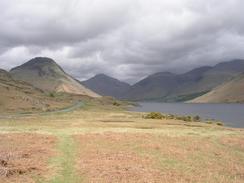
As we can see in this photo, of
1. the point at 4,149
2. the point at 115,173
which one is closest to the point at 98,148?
the point at 4,149

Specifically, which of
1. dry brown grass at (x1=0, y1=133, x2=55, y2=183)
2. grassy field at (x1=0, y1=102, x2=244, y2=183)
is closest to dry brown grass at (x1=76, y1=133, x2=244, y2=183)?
grassy field at (x1=0, y1=102, x2=244, y2=183)

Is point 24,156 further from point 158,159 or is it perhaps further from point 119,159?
point 158,159

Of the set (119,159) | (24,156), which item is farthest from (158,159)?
(24,156)

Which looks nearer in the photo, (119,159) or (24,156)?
(119,159)

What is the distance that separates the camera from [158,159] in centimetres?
3656

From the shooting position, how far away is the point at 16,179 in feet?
89.7

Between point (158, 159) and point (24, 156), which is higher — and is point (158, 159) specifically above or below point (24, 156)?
below

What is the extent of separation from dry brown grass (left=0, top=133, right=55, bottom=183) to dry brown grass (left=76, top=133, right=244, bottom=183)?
3484mm

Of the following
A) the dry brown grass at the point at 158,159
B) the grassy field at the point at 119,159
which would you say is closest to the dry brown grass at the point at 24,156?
the grassy field at the point at 119,159

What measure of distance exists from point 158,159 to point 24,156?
12.9 m

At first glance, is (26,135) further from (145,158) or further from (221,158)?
(221,158)

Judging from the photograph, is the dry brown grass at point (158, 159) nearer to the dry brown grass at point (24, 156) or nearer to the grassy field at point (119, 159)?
the grassy field at point (119, 159)

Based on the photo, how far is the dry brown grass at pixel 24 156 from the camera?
28.5 m

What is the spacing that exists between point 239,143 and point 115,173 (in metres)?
25.5
